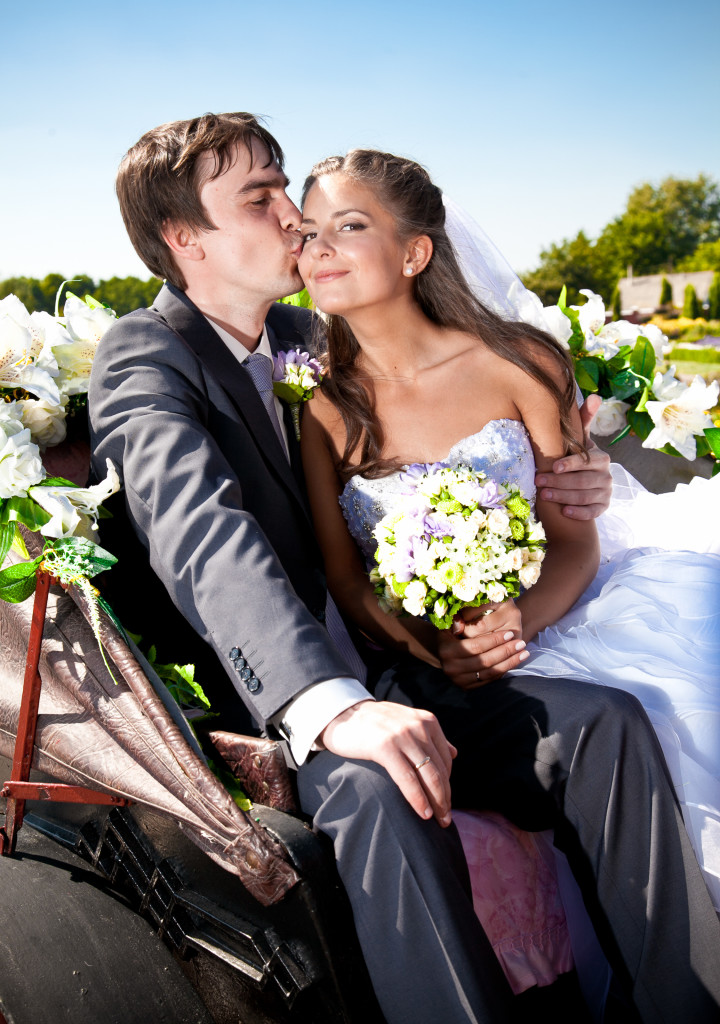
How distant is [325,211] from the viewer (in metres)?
2.89

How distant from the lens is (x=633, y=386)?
390 cm

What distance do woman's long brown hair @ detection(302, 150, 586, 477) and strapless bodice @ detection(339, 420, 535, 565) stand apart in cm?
7

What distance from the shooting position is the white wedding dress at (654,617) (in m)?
2.13

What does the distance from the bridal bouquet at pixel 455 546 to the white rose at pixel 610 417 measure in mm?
1597

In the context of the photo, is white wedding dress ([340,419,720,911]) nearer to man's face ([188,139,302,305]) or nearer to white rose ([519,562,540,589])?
white rose ([519,562,540,589])

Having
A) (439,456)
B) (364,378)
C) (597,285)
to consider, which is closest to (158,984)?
(439,456)

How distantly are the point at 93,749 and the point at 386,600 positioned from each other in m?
0.94

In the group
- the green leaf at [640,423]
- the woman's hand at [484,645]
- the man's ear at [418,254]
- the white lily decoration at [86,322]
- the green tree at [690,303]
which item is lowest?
the green tree at [690,303]

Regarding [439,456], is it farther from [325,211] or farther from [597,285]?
[597,285]

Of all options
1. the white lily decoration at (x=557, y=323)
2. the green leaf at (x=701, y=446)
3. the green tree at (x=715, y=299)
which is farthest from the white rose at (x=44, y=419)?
the green tree at (x=715, y=299)

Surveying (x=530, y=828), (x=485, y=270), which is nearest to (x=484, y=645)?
(x=530, y=828)

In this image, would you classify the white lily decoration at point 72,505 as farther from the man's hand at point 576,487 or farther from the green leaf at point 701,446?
the green leaf at point 701,446

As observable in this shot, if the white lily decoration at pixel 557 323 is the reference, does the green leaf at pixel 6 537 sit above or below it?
below

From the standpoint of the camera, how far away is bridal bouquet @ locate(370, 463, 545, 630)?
89.7 inches
